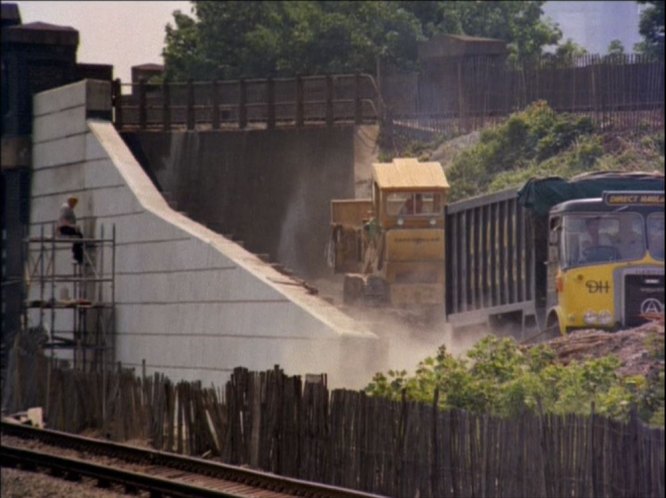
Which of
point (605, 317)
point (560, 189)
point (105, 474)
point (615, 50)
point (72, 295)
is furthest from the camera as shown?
point (72, 295)

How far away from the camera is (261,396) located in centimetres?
2023

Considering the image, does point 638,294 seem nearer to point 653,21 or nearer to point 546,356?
point 546,356

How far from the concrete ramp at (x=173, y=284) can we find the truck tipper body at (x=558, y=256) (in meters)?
2.18

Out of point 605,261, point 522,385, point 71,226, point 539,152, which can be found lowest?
point 522,385

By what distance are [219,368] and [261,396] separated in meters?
7.61

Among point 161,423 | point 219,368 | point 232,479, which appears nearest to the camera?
point 232,479

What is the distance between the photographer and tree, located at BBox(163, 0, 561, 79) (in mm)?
31250

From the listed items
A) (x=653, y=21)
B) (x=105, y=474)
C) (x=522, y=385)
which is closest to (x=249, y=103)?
(x=105, y=474)

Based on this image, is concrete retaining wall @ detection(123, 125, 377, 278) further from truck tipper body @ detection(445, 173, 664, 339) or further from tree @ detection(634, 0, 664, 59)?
tree @ detection(634, 0, 664, 59)

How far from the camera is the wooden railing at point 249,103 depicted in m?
32.2

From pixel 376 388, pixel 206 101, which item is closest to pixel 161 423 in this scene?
pixel 376 388

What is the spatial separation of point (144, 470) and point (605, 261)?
22.2 ft

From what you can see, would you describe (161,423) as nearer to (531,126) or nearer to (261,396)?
(261,396)

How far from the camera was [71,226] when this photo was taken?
111 ft
